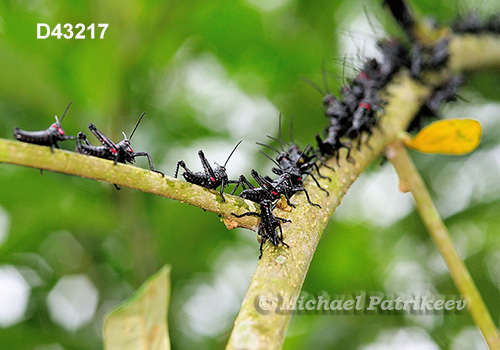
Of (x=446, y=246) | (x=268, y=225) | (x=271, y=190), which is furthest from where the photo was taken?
(x=446, y=246)

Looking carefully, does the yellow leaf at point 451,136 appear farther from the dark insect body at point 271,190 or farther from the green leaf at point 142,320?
the green leaf at point 142,320

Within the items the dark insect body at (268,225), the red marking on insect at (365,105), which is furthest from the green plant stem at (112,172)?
the red marking on insect at (365,105)

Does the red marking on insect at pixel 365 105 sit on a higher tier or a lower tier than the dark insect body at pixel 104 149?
higher

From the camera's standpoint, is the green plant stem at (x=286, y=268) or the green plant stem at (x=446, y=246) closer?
the green plant stem at (x=286, y=268)

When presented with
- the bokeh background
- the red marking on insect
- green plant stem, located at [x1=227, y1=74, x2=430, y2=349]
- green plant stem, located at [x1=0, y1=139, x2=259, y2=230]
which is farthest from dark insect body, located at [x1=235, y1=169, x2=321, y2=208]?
the bokeh background

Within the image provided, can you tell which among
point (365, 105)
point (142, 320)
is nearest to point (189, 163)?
point (365, 105)

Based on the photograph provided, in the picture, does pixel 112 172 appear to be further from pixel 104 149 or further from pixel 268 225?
pixel 268 225

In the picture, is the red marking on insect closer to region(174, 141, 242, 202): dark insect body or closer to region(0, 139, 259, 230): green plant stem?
region(174, 141, 242, 202): dark insect body
